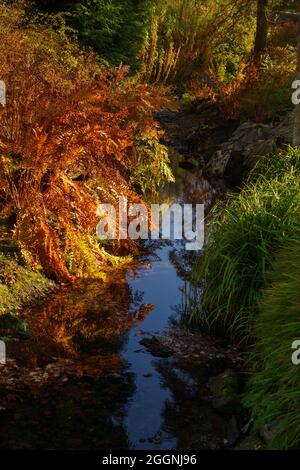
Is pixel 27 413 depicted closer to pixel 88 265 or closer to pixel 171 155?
pixel 88 265

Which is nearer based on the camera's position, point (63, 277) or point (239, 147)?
point (63, 277)

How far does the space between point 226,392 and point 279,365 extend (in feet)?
1.93

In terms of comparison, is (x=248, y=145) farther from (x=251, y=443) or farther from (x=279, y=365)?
(x=251, y=443)

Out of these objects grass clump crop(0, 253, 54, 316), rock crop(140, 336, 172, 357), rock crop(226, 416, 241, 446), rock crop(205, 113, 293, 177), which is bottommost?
rock crop(226, 416, 241, 446)

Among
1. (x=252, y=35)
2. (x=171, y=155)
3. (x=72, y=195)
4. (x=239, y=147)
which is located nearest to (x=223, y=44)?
(x=252, y=35)

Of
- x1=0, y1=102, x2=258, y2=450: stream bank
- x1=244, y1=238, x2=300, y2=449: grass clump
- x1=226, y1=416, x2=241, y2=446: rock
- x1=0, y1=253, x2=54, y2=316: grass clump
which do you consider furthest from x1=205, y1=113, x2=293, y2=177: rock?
x1=226, y1=416, x2=241, y2=446: rock

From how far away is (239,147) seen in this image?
44.8ft

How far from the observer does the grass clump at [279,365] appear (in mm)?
3589

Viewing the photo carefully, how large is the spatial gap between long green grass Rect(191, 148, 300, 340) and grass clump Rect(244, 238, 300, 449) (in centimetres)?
45

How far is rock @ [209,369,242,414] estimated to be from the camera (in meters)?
4.35

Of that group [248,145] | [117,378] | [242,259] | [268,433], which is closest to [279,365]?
[268,433]

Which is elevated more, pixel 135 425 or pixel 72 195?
pixel 72 195

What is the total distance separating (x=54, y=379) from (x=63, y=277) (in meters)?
2.06

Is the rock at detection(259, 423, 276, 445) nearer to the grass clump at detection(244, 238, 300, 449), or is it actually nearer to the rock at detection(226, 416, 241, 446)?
the grass clump at detection(244, 238, 300, 449)
